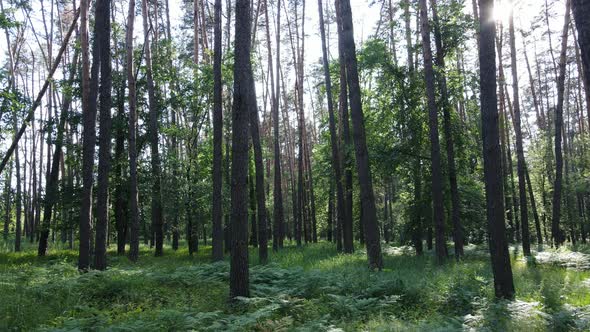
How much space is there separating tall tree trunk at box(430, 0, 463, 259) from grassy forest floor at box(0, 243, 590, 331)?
469 cm

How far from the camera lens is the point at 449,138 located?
610 inches

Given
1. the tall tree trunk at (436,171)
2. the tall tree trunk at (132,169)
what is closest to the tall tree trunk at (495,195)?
the tall tree trunk at (436,171)

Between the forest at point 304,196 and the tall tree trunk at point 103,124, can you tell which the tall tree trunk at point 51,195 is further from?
the tall tree trunk at point 103,124

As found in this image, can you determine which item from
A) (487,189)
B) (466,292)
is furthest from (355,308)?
(487,189)

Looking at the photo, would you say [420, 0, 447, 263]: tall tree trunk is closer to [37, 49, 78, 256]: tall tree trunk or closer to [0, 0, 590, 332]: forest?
[0, 0, 590, 332]: forest

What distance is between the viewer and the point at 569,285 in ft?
28.3

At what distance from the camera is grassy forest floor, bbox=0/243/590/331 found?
18.7 ft

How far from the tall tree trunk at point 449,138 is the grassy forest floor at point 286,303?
15.4 ft

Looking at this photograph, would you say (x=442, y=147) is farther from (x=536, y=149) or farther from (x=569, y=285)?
(x=536, y=149)

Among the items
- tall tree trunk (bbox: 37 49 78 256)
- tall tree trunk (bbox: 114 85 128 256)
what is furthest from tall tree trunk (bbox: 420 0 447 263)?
tall tree trunk (bbox: 37 49 78 256)

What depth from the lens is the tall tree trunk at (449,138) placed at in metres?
15.1

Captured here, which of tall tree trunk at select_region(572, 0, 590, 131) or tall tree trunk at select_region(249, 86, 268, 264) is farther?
tall tree trunk at select_region(249, 86, 268, 264)

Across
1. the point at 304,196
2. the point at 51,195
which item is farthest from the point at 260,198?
the point at 304,196

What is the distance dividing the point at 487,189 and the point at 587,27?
10.2ft
